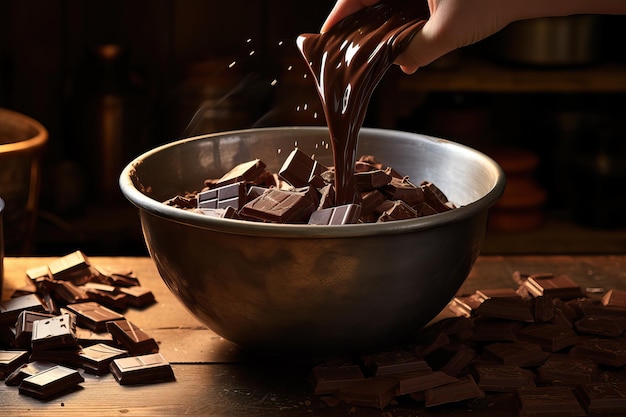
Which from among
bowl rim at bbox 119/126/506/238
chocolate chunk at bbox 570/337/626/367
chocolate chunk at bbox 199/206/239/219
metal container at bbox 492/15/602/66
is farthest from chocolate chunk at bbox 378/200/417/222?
metal container at bbox 492/15/602/66

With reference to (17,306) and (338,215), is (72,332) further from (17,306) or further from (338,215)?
(338,215)

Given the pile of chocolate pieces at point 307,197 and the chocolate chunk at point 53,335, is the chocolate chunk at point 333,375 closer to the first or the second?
the pile of chocolate pieces at point 307,197

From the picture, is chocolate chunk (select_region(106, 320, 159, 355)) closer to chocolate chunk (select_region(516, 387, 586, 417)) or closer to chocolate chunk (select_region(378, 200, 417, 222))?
chocolate chunk (select_region(378, 200, 417, 222))

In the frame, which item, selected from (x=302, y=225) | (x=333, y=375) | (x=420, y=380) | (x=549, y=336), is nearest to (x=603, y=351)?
(x=549, y=336)

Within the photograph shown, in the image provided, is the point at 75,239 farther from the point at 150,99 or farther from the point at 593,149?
the point at 593,149

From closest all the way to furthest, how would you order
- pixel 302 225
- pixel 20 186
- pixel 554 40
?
1. pixel 302 225
2. pixel 20 186
3. pixel 554 40

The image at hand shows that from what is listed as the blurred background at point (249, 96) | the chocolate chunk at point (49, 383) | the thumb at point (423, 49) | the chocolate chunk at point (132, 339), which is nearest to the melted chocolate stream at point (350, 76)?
the thumb at point (423, 49)

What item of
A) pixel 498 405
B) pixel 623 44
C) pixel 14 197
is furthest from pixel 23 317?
pixel 623 44
